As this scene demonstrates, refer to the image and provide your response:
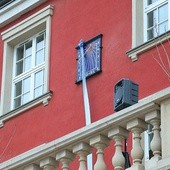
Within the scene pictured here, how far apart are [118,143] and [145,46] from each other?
4.65 m

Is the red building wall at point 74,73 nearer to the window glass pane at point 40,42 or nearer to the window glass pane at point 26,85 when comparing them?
the window glass pane at point 40,42

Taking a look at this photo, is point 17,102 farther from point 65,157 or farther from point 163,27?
point 65,157

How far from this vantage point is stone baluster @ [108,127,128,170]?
1004 cm

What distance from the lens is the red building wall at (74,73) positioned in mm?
14828

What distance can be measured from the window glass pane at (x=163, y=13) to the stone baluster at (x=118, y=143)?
16.7 ft

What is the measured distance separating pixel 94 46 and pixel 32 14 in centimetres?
218

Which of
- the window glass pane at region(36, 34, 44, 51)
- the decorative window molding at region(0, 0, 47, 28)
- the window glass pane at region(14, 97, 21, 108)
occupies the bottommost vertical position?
the window glass pane at region(14, 97, 21, 108)

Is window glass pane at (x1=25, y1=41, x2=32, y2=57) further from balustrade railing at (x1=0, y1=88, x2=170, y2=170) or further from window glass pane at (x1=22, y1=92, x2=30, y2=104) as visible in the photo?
balustrade railing at (x1=0, y1=88, x2=170, y2=170)

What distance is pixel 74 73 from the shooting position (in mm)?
15984

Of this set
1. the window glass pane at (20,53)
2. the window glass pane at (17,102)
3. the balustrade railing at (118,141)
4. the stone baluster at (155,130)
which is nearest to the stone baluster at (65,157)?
the balustrade railing at (118,141)

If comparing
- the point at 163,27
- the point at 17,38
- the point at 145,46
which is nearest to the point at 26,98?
the point at 17,38

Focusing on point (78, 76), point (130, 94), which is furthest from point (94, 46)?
point (130, 94)

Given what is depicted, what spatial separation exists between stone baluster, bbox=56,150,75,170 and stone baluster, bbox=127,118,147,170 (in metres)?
0.90

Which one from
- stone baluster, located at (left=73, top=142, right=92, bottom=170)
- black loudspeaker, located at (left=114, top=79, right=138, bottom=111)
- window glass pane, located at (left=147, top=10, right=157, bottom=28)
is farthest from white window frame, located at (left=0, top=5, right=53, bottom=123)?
stone baluster, located at (left=73, top=142, right=92, bottom=170)
